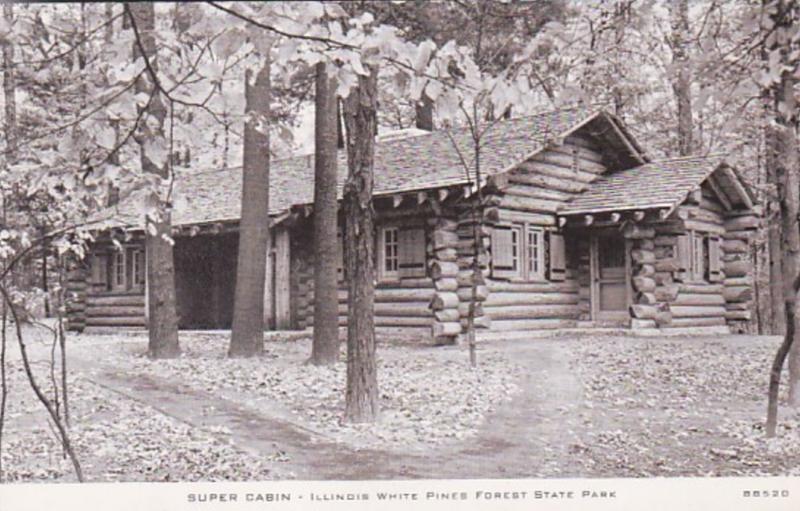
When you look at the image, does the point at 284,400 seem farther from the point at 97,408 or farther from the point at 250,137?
the point at 250,137

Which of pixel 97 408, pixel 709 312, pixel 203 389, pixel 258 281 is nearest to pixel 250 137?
pixel 258 281

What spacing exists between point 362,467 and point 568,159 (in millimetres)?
7315

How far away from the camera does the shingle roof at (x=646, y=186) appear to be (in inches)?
392

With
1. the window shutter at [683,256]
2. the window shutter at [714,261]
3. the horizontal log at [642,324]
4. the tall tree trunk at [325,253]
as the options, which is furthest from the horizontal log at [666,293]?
the tall tree trunk at [325,253]

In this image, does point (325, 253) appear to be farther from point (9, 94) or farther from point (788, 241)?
point (788, 241)

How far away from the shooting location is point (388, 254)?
9609mm

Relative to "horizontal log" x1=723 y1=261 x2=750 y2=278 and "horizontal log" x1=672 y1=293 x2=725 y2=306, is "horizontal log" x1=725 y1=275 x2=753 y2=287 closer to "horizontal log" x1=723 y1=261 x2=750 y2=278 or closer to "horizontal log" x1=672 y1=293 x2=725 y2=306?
"horizontal log" x1=723 y1=261 x2=750 y2=278

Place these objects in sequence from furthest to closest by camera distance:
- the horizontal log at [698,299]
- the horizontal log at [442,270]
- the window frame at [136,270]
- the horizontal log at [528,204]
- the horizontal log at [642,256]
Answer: the horizontal log at [698,299] → the horizontal log at [642,256] → the horizontal log at [528,204] → the window frame at [136,270] → the horizontal log at [442,270]

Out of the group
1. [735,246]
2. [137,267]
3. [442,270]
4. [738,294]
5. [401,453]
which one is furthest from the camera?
[735,246]

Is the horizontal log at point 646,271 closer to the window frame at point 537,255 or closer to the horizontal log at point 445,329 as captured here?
the window frame at point 537,255

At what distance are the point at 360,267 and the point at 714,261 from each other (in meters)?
7.90

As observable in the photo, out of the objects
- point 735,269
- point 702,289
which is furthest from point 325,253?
point 735,269

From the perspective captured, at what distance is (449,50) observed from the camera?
2.46m

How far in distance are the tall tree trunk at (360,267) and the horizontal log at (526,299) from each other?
3.99m
